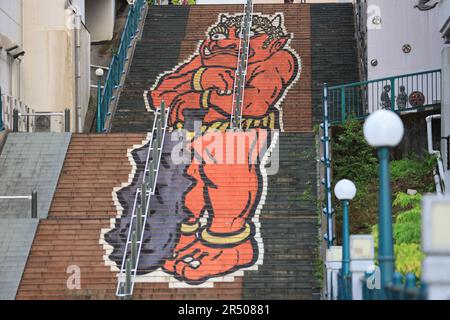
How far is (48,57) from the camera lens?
104 feet

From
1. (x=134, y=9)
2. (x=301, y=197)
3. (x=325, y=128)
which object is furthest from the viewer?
(x=134, y=9)

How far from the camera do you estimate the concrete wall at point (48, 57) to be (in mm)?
31375

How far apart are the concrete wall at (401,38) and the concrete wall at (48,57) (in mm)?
8520

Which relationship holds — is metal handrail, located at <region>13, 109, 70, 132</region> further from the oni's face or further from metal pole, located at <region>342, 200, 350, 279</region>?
metal pole, located at <region>342, 200, 350, 279</region>

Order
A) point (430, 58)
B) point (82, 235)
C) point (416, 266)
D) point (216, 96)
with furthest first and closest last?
point (216, 96) < point (430, 58) < point (82, 235) < point (416, 266)

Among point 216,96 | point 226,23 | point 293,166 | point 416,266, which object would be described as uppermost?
point 226,23

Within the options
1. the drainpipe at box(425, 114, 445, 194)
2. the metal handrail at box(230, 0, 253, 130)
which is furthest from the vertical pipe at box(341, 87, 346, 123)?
the metal handrail at box(230, 0, 253, 130)

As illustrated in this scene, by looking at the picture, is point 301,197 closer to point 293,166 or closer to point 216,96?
point 293,166

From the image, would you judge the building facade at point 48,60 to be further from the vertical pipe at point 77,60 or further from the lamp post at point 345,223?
the lamp post at point 345,223

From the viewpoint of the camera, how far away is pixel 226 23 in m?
35.9

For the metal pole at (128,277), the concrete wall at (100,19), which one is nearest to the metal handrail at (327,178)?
the metal pole at (128,277)

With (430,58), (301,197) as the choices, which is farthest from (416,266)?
(430,58)

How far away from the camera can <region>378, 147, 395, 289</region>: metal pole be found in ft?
39.1

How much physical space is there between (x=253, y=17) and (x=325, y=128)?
1128cm
